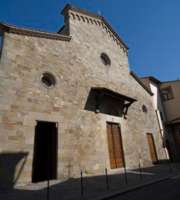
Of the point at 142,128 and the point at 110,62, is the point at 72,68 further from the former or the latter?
the point at 142,128

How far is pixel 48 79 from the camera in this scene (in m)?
10.1

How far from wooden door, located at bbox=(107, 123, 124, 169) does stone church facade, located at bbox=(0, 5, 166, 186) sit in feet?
0.21

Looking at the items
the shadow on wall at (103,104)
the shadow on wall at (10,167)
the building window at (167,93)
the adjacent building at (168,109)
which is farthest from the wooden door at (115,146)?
the building window at (167,93)

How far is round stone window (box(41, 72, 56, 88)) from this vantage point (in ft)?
32.2

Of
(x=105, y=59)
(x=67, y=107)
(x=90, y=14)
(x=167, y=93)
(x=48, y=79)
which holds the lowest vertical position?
(x=67, y=107)

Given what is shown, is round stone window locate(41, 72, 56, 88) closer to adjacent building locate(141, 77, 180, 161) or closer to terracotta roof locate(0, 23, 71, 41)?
terracotta roof locate(0, 23, 71, 41)

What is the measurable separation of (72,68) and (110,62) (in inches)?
188

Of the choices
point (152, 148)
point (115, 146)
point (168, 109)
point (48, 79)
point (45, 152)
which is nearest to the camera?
point (48, 79)

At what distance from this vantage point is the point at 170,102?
2375 cm

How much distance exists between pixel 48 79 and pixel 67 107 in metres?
1.90

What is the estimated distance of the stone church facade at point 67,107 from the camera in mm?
7945

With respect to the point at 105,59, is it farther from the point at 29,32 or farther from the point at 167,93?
the point at 167,93

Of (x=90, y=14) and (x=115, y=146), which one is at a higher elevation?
(x=90, y=14)

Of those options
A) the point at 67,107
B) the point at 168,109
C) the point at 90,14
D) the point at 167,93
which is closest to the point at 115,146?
the point at 67,107
